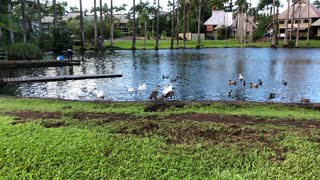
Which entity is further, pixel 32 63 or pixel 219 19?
pixel 219 19

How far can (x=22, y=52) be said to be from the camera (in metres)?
31.6

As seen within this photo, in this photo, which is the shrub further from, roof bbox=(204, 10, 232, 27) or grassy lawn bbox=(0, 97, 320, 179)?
roof bbox=(204, 10, 232, 27)

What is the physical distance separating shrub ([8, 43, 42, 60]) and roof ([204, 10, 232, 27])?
5663 cm

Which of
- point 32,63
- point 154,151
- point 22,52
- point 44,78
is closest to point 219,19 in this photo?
point 22,52

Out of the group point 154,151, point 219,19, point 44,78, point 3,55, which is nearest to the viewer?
point 154,151

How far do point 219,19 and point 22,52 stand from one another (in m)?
59.6

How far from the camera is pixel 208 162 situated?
173 inches

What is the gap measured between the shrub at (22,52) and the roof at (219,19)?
56628 mm

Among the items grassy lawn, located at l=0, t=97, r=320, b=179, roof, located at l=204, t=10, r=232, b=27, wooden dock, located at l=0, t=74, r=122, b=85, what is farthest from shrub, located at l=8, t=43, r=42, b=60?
roof, located at l=204, t=10, r=232, b=27

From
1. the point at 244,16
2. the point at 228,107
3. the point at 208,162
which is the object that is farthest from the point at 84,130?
the point at 244,16

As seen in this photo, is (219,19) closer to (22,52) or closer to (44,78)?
(22,52)

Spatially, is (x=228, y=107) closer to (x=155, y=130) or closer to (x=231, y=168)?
(x=155, y=130)

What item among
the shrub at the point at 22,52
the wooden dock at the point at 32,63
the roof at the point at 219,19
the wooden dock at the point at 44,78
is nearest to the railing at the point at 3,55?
the shrub at the point at 22,52

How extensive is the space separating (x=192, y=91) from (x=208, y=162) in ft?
41.9
